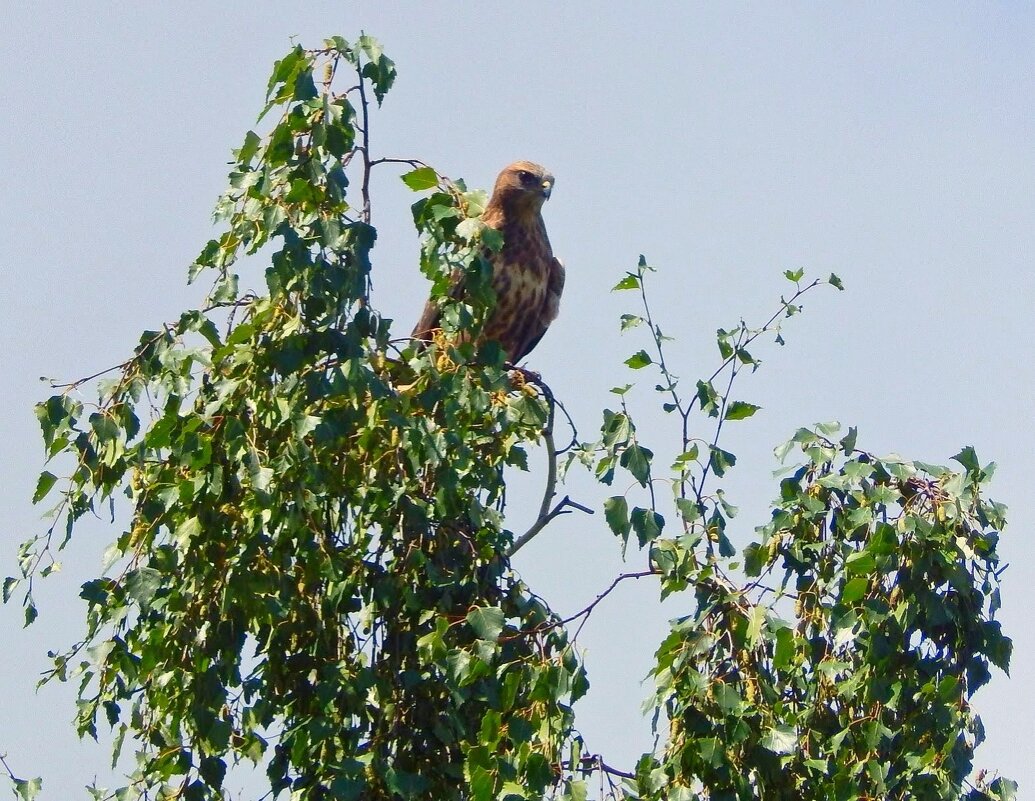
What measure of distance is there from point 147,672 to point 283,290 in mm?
962

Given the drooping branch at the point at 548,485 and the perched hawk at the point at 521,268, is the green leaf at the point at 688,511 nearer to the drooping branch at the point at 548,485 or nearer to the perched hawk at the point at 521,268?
the drooping branch at the point at 548,485

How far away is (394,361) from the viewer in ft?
13.8

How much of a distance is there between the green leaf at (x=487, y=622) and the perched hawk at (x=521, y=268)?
3223 millimetres

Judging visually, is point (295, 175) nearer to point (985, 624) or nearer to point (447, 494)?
point (447, 494)

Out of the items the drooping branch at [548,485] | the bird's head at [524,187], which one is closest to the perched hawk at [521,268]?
the bird's head at [524,187]

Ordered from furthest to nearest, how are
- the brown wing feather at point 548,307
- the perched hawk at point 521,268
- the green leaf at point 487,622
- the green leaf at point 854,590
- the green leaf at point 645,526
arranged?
the brown wing feather at point 548,307, the perched hawk at point 521,268, the green leaf at point 854,590, the green leaf at point 645,526, the green leaf at point 487,622

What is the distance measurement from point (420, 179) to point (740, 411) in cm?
104

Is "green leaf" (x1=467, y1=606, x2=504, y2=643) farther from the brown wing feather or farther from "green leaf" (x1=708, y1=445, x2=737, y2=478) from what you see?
the brown wing feather

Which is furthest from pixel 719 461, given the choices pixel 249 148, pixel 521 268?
pixel 521 268

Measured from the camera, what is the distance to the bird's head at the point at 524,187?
7496mm

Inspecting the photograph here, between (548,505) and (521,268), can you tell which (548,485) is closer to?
(548,505)

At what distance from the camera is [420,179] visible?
3.94 meters

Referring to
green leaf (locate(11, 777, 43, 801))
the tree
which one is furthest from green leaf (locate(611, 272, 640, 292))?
green leaf (locate(11, 777, 43, 801))

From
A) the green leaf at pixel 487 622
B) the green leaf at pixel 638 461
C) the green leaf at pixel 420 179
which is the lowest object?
the green leaf at pixel 487 622
